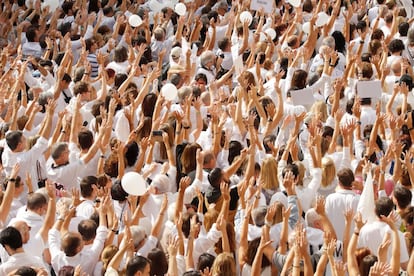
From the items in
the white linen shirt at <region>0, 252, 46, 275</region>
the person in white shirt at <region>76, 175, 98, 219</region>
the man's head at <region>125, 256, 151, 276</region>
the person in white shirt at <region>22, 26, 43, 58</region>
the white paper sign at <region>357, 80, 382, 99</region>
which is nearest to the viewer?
the man's head at <region>125, 256, 151, 276</region>

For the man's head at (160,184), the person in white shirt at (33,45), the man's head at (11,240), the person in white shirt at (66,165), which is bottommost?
the person in white shirt at (33,45)

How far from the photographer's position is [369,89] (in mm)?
8070

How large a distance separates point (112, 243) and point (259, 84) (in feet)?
12.5

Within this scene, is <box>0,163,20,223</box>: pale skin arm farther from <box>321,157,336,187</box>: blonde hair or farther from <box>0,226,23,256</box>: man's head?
<box>321,157,336,187</box>: blonde hair

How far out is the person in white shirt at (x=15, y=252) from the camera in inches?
223

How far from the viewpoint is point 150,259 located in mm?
5660

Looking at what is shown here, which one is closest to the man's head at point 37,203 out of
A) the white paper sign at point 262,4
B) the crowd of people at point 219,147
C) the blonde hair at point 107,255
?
the crowd of people at point 219,147

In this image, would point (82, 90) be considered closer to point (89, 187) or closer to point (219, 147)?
point (219, 147)

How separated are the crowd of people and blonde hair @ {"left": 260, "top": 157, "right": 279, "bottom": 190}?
1 centimetres

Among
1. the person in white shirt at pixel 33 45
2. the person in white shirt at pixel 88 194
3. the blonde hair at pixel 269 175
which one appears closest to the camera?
the person in white shirt at pixel 88 194

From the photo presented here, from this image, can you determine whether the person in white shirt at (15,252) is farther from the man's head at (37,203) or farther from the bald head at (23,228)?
the man's head at (37,203)

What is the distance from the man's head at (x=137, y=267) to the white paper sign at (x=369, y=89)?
11.4ft

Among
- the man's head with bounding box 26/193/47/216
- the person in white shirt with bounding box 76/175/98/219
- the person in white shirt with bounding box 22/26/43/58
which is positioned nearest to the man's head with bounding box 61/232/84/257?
the man's head with bounding box 26/193/47/216

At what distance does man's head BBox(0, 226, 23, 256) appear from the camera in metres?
5.72
